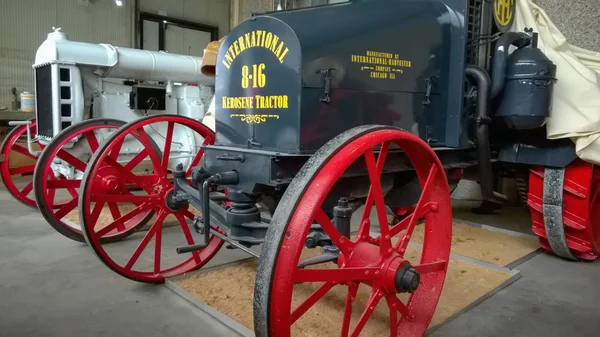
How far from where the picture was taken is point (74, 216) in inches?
168

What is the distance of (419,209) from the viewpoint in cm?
191

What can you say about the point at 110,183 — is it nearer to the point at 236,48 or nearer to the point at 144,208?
the point at 144,208

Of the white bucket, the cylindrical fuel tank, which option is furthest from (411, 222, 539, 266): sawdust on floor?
the white bucket

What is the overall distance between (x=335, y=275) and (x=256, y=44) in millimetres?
1176

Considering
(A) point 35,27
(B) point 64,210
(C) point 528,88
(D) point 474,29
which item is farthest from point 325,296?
(A) point 35,27

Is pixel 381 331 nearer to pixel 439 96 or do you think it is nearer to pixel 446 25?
pixel 439 96

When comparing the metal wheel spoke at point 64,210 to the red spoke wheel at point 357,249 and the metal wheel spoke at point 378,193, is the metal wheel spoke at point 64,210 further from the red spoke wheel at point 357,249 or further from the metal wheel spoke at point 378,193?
the metal wheel spoke at point 378,193

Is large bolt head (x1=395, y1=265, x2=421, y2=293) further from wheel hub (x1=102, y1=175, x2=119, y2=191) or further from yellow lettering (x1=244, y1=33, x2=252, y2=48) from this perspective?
wheel hub (x1=102, y1=175, x2=119, y2=191)

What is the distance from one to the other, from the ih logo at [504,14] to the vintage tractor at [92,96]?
2561 mm

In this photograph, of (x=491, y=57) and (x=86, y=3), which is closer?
(x=491, y=57)

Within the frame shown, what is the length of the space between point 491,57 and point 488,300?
59.1 inches

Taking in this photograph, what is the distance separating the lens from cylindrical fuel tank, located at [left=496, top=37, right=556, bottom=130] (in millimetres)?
2691

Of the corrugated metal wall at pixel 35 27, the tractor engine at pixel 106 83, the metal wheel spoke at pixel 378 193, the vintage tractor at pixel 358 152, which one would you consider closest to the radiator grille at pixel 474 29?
the vintage tractor at pixel 358 152

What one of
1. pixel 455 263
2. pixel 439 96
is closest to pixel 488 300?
pixel 455 263
